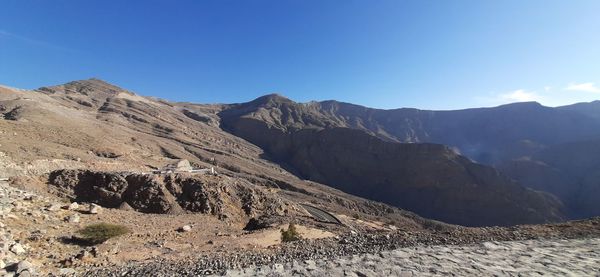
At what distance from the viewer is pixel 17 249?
34.5 ft

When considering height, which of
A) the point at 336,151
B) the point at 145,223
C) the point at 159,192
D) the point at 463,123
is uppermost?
the point at 463,123

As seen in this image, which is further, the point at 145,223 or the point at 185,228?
the point at 185,228

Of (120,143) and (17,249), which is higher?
(120,143)

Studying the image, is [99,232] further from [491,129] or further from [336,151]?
[491,129]

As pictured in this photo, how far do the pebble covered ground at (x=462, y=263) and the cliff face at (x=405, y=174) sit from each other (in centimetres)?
7208

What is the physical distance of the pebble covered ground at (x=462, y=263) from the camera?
7000mm

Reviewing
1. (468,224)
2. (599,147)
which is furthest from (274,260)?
(599,147)

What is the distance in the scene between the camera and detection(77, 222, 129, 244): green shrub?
46.9ft

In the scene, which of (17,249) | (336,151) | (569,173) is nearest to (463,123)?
(569,173)

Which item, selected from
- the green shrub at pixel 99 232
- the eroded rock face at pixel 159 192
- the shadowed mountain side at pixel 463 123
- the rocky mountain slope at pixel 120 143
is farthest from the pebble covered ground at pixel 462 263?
the shadowed mountain side at pixel 463 123

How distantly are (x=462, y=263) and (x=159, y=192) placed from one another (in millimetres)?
20664

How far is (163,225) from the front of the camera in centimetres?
1917

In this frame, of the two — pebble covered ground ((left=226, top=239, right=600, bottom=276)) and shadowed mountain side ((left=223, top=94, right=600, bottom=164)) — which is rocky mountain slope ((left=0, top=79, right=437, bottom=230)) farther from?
shadowed mountain side ((left=223, top=94, right=600, bottom=164))

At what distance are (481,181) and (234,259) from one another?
8429cm
